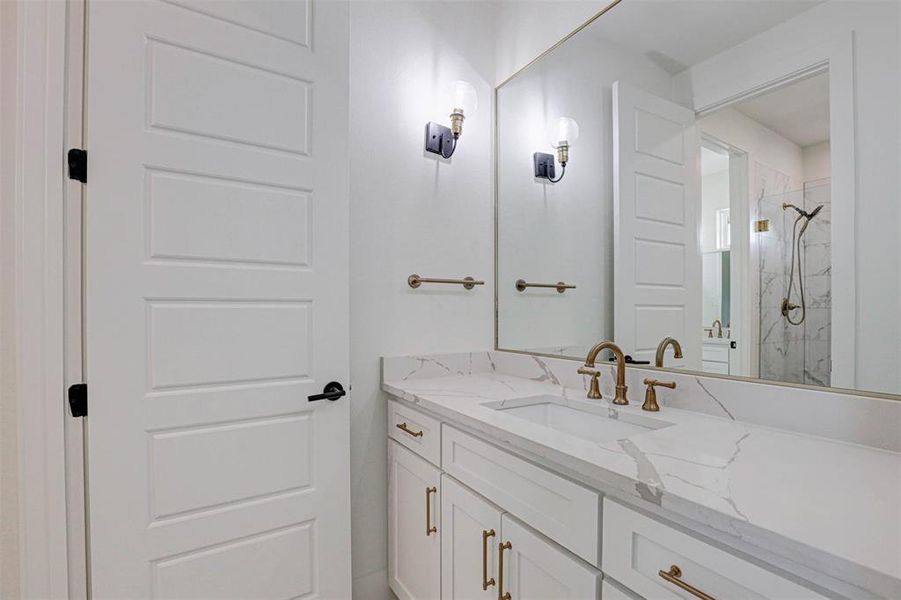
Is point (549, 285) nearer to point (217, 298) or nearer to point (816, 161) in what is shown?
point (816, 161)

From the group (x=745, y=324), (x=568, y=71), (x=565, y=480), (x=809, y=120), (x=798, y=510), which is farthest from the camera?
(x=568, y=71)

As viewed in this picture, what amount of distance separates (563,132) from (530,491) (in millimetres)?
1394

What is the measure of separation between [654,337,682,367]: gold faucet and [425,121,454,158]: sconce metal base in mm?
1164

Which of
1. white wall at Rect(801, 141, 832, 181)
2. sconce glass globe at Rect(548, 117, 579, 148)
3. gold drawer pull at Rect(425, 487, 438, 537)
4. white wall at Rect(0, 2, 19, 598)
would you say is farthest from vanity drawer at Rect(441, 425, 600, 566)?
sconce glass globe at Rect(548, 117, 579, 148)

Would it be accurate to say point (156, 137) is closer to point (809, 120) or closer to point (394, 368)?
point (394, 368)

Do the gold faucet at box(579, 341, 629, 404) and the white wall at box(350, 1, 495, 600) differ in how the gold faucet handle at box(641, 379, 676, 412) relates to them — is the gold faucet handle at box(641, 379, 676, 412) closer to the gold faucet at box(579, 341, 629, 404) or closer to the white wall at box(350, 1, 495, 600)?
the gold faucet at box(579, 341, 629, 404)

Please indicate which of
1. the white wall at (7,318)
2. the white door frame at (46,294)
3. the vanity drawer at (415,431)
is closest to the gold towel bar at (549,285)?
the vanity drawer at (415,431)

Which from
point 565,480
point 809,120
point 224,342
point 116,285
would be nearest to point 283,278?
point 224,342

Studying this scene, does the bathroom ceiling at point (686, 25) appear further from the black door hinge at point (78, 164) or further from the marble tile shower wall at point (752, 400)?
the black door hinge at point (78, 164)

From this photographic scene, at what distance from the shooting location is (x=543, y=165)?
6.11ft

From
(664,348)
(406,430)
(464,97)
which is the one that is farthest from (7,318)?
(664,348)

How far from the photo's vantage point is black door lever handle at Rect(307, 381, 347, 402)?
55.6 inches

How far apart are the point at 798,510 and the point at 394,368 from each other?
1.33 metres

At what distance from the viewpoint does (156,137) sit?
118cm
